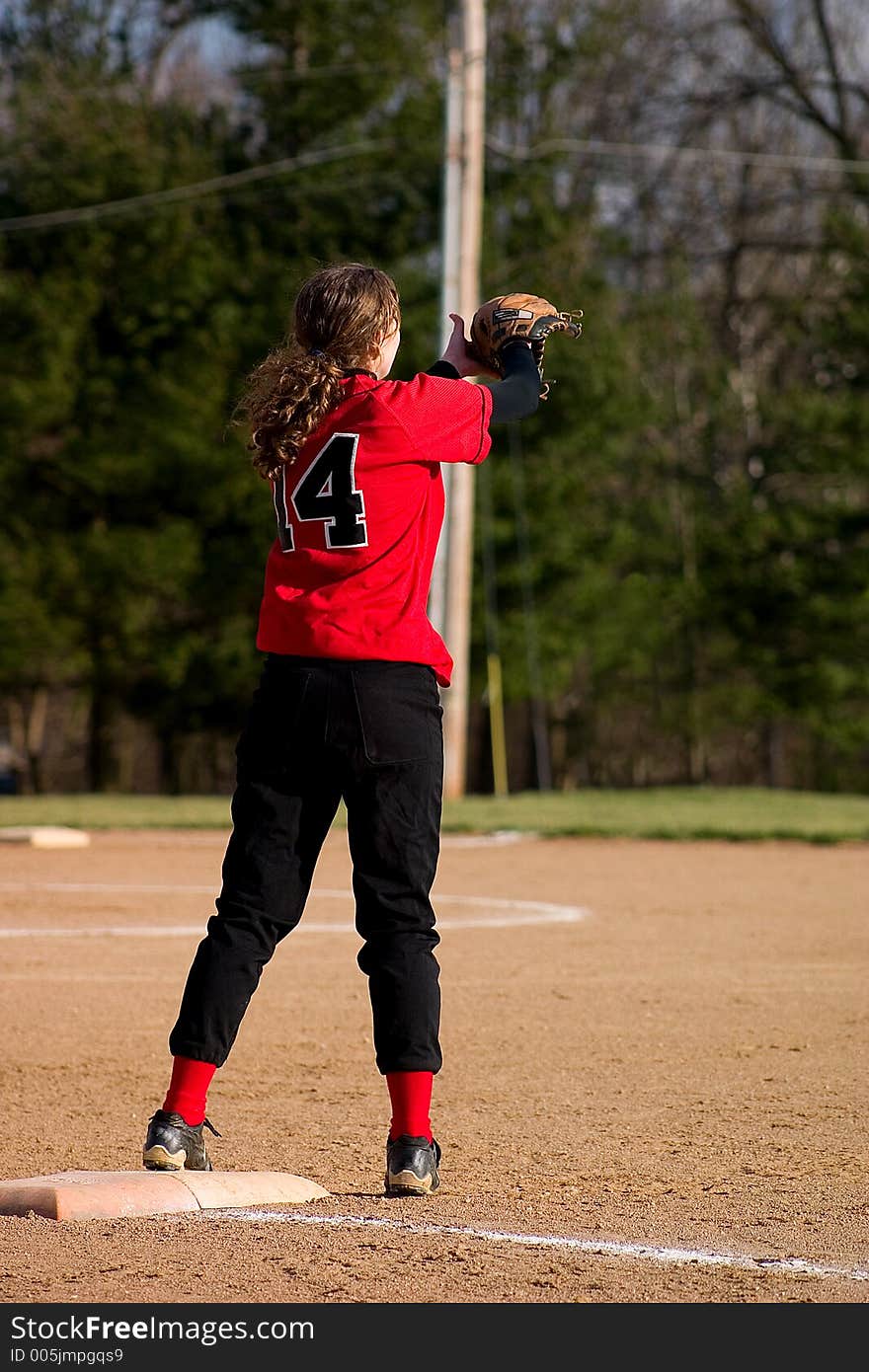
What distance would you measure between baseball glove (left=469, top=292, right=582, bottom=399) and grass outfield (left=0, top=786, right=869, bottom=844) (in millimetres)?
9623

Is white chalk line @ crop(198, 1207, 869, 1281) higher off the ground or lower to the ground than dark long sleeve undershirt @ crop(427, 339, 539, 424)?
lower

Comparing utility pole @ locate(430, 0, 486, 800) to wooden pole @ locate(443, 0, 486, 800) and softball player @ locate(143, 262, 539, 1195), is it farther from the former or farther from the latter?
softball player @ locate(143, 262, 539, 1195)

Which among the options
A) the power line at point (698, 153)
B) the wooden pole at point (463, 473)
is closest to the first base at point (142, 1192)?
the wooden pole at point (463, 473)

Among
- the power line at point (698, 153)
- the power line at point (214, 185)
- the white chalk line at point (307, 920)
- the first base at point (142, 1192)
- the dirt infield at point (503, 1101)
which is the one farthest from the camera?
the power line at point (698, 153)

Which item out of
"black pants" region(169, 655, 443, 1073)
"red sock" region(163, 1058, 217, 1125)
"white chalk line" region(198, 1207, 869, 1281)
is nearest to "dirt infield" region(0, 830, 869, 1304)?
"white chalk line" region(198, 1207, 869, 1281)

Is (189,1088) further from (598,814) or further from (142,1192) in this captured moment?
(598,814)

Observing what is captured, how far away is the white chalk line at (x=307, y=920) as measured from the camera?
7.78 metres

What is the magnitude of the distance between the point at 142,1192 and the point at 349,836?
0.78m

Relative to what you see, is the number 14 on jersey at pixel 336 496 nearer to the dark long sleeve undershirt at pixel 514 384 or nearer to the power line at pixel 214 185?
the dark long sleeve undershirt at pixel 514 384

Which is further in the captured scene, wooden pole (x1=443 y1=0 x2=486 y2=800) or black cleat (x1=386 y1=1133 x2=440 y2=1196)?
wooden pole (x1=443 y1=0 x2=486 y2=800)

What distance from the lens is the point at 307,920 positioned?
8305 mm

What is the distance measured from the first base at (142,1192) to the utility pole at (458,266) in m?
13.7

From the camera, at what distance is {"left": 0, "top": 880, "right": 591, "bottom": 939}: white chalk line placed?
25.5 ft
